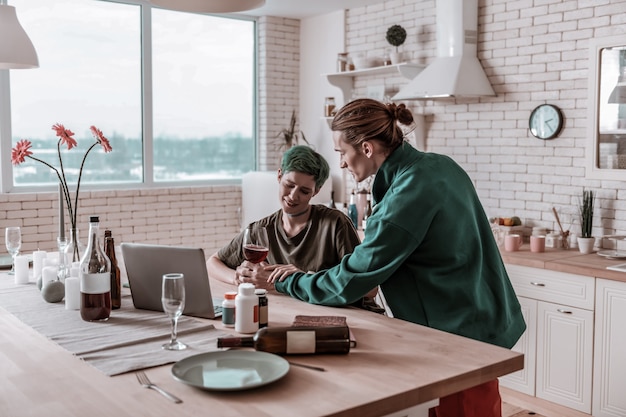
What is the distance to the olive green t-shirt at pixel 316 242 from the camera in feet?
9.81

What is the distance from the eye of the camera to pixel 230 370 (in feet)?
5.91

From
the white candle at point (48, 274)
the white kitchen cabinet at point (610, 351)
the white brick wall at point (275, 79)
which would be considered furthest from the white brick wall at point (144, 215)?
the white kitchen cabinet at point (610, 351)

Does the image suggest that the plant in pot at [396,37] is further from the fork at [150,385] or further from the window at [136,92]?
the fork at [150,385]

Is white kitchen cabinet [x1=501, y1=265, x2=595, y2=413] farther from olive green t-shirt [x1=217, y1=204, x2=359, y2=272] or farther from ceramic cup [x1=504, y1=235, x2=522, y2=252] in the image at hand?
olive green t-shirt [x1=217, y1=204, x2=359, y2=272]

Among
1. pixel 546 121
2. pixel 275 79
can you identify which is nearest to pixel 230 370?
pixel 546 121

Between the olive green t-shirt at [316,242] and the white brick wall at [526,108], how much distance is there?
85.8 inches

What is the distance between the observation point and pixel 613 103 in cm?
421

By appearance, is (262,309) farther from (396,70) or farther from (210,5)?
(396,70)

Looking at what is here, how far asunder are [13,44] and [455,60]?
9.60 feet

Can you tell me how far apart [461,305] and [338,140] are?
704mm

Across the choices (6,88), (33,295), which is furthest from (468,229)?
(6,88)

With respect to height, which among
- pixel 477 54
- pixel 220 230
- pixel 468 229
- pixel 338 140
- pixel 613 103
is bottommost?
pixel 220 230

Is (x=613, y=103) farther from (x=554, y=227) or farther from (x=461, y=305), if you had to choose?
(x=461, y=305)

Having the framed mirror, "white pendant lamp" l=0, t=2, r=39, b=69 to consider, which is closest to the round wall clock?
the framed mirror
